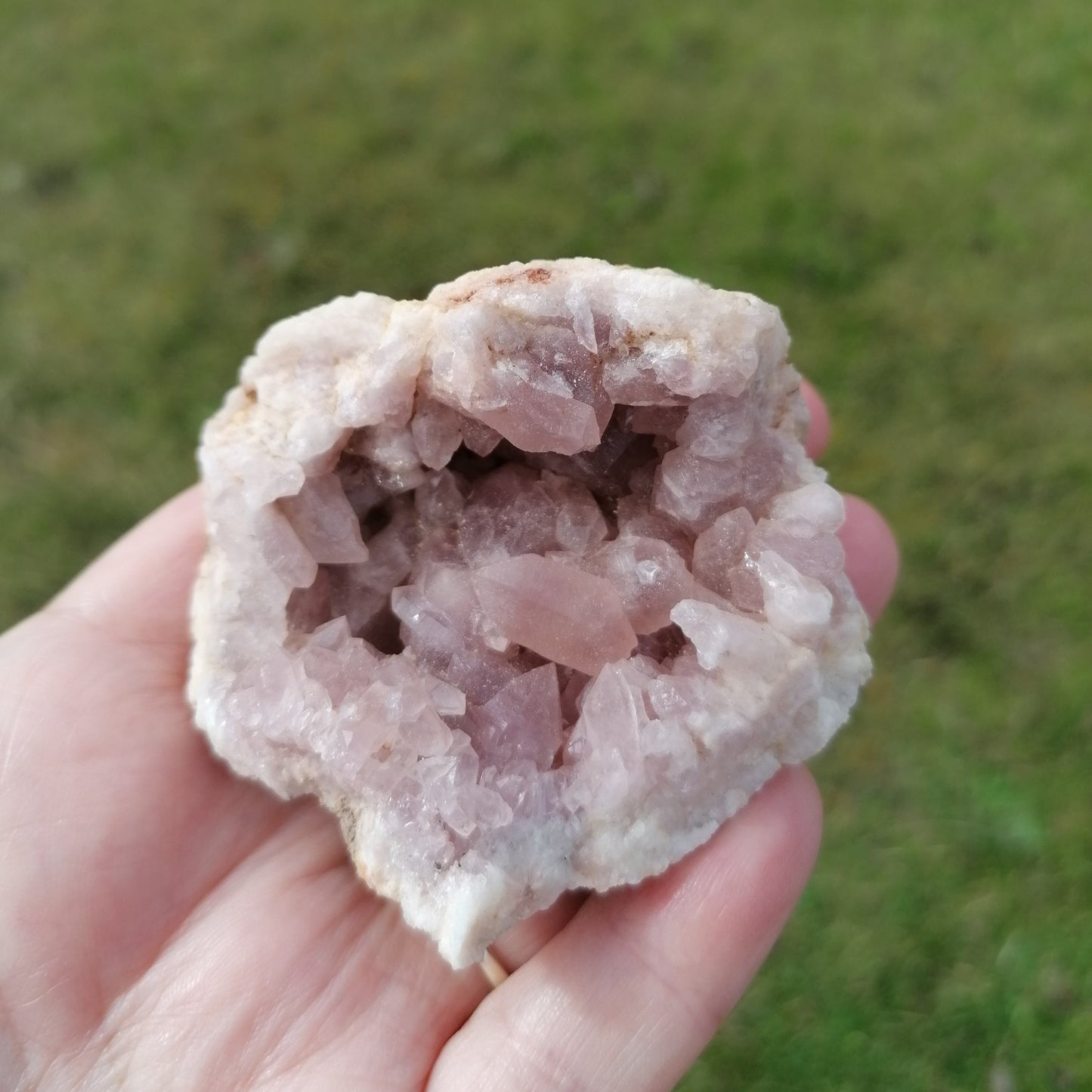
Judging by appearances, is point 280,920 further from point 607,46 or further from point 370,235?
point 607,46

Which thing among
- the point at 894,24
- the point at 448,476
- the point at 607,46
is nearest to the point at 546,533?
the point at 448,476

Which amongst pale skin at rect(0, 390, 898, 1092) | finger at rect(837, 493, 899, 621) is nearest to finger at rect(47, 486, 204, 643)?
pale skin at rect(0, 390, 898, 1092)

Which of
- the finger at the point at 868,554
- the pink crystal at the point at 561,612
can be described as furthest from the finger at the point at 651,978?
the finger at the point at 868,554

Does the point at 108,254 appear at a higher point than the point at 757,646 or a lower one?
lower

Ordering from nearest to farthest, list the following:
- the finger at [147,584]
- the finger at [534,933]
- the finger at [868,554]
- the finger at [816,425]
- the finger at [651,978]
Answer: the finger at [651,978] → the finger at [534,933] → the finger at [147,584] → the finger at [868,554] → the finger at [816,425]

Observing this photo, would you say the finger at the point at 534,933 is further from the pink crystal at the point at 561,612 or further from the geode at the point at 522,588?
the pink crystal at the point at 561,612

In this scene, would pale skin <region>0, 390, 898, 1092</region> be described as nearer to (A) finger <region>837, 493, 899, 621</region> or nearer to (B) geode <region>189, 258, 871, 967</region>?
(B) geode <region>189, 258, 871, 967</region>
